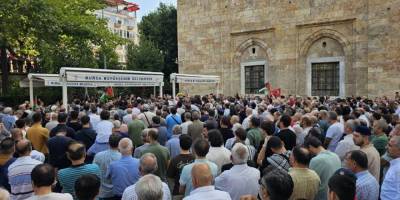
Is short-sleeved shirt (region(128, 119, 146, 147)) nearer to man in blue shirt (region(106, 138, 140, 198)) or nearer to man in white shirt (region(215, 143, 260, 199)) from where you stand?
man in blue shirt (region(106, 138, 140, 198))

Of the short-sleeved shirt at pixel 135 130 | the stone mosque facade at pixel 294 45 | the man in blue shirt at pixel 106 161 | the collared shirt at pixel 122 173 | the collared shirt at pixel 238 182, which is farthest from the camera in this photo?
the stone mosque facade at pixel 294 45

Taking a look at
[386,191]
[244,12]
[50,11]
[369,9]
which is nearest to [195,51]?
[244,12]

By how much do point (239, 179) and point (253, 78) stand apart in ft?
63.9

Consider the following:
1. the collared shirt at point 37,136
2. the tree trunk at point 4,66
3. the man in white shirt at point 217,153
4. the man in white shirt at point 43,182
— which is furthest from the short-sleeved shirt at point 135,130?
the tree trunk at point 4,66

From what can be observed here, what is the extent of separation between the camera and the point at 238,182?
15.8 ft

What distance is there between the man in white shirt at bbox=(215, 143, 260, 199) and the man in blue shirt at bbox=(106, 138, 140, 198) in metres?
1.29

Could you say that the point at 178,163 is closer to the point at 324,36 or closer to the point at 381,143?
the point at 381,143

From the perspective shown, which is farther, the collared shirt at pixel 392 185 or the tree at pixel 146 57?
the tree at pixel 146 57

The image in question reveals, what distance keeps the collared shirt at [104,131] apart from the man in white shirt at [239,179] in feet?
12.0

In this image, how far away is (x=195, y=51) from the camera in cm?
2583

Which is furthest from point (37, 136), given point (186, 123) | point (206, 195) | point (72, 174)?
point (206, 195)

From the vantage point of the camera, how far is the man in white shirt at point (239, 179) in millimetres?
4797

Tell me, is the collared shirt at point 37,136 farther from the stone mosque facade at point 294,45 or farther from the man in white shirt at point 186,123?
the stone mosque facade at point 294,45

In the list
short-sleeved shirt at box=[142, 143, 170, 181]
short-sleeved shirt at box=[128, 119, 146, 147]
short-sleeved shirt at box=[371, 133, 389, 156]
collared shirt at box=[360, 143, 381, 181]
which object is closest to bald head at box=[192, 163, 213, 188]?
short-sleeved shirt at box=[142, 143, 170, 181]
